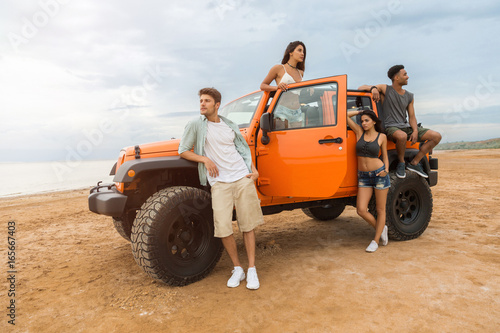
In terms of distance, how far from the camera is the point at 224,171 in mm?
3316

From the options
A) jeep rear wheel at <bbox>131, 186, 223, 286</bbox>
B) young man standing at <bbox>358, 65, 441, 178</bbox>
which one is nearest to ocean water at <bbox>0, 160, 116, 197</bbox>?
jeep rear wheel at <bbox>131, 186, 223, 286</bbox>

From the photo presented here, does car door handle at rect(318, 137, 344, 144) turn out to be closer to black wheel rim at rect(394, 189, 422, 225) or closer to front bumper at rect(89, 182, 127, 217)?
black wheel rim at rect(394, 189, 422, 225)

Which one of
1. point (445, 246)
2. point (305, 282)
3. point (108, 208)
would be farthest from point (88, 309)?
point (445, 246)

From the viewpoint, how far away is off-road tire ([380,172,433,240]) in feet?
14.4

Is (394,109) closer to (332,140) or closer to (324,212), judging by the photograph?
(332,140)

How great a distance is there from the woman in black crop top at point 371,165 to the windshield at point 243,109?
119cm

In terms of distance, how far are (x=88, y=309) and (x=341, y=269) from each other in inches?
101

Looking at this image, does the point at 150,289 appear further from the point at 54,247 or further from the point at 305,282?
the point at 54,247

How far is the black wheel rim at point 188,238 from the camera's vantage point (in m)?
3.31

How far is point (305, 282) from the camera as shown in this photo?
10.7 ft

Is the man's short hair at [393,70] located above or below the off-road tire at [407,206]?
above

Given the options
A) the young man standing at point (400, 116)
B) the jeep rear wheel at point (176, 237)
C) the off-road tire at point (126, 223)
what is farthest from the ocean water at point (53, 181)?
the young man standing at point (400, 116)

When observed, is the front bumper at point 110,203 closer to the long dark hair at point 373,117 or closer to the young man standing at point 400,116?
the long dark hair at point 373,117

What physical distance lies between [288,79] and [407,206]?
98.9 inches
